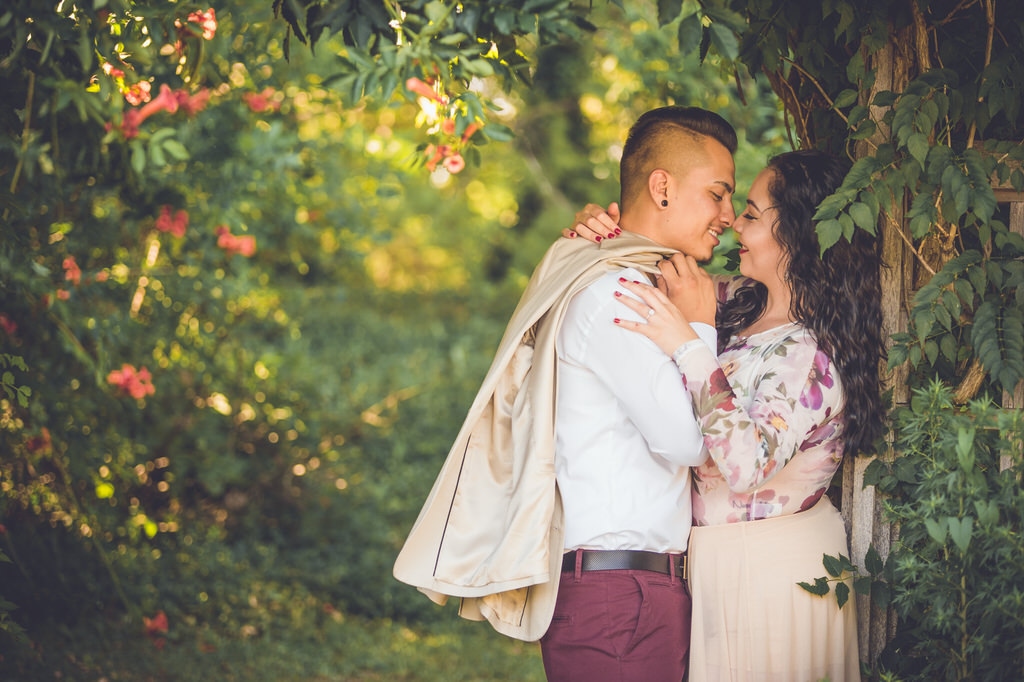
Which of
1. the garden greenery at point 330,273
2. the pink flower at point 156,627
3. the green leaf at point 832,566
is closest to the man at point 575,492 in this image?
the green leaf at point 832,566

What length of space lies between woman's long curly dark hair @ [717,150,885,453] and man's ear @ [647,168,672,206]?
296 millimetres

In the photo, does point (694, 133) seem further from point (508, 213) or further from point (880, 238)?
point (508, 213)

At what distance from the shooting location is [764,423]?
2402mm

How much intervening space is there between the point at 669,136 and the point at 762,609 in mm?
1384

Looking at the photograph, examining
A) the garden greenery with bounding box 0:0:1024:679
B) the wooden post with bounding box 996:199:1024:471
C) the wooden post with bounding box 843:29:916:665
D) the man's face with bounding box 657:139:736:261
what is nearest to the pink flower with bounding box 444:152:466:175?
the garden greenery with bounding box 0:0:1024:679

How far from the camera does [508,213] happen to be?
12875mm

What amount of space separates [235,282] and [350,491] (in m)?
2.36

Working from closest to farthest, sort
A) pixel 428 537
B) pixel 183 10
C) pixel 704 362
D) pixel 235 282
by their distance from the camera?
pixel 704 362
pixel 428 537
pixel 183 10
pixel 235 282

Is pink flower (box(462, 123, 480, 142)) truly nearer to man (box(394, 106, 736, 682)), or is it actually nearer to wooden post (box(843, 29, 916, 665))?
man (box(394, 106, 736, 682))

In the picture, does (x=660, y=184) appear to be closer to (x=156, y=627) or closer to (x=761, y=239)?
(x=761, y=239)

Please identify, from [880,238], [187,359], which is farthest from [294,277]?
[880,238]

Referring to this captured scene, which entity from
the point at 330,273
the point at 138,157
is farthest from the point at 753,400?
the point at 330,273

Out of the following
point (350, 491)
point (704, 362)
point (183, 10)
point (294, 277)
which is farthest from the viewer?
point (294, 277)

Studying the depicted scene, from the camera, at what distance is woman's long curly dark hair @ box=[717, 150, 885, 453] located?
2.57 meters
